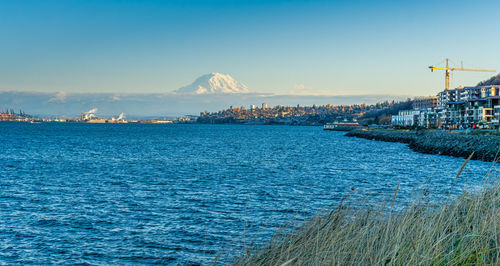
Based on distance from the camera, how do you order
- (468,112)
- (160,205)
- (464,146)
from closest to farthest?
(160,205)
(464,146)
(468,112)

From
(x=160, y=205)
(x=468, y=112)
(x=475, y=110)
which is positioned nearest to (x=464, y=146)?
(x=160, y=205)

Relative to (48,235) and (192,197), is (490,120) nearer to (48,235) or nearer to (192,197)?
(192,197)

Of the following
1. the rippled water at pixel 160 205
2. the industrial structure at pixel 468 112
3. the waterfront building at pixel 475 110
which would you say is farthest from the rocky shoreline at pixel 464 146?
the waterfront building at pixel 475 110

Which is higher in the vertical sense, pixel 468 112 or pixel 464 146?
pixel 468 112

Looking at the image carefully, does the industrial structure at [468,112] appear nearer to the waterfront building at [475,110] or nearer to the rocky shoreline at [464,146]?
the waterfront building at [475,110]

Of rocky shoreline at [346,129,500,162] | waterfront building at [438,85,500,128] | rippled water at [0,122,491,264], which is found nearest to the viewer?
rippled water at [0,122,491,264]

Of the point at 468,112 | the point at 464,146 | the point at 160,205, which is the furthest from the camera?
the point at 468,112

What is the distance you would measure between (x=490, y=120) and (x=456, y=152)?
81963 mm

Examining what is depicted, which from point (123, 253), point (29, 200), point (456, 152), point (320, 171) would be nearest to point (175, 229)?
point (123, 253)

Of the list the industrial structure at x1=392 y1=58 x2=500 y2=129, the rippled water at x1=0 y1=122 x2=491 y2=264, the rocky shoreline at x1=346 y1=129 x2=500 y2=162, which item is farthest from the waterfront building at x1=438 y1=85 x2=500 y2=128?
the rippled water at x1=0 y1=122 x2=491 y2=264

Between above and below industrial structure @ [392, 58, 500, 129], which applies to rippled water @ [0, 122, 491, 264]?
below

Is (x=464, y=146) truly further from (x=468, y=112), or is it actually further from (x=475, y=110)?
(x=468, y=112)

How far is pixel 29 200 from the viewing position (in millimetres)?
23750

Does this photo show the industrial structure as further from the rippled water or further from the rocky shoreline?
the rippled water
